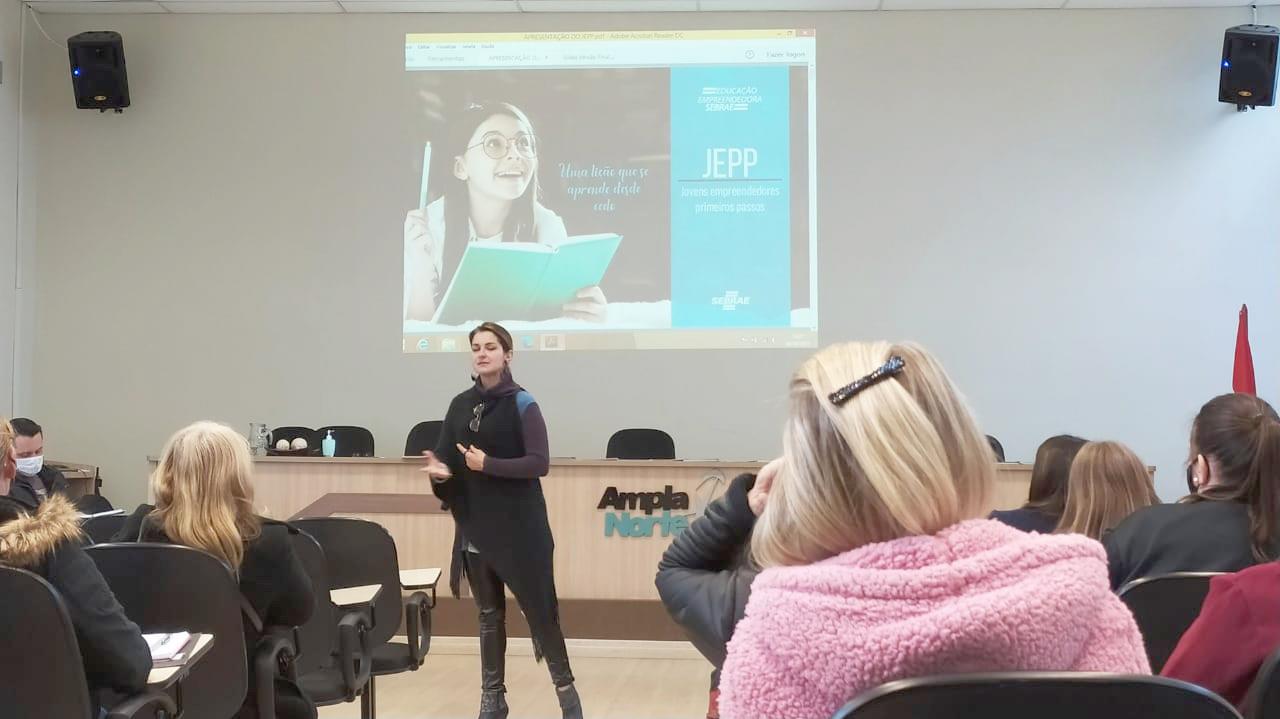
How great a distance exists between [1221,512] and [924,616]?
1486mm

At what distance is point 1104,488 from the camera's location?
2607 millimetres

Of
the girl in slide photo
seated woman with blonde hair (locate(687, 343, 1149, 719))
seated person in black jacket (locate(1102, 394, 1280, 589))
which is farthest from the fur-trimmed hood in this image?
the girl in slide photo

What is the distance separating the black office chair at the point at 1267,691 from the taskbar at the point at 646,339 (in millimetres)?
→ 5469

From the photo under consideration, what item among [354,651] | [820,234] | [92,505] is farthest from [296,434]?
[354,651]

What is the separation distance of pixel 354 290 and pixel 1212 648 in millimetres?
6267

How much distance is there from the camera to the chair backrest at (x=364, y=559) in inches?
141

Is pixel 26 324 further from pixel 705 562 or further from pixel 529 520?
pixel 705 562

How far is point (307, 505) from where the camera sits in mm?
5516

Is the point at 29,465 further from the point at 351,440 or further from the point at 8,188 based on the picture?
the point at 8,188

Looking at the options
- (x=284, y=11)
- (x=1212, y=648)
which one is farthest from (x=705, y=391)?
(x=1212, y=648)

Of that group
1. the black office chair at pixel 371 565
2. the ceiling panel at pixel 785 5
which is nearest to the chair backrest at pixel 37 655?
the black office chair at pixel 371 565

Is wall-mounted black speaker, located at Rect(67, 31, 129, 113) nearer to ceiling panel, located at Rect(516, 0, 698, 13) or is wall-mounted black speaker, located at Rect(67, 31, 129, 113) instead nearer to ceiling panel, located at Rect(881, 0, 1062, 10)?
ceiling panel, located at Rect(516, 0, 698, 13)

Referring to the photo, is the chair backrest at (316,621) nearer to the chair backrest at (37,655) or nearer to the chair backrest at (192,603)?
the chair backrest at (192,603)

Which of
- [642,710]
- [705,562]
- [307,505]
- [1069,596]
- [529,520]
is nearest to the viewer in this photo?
[1069,596]
